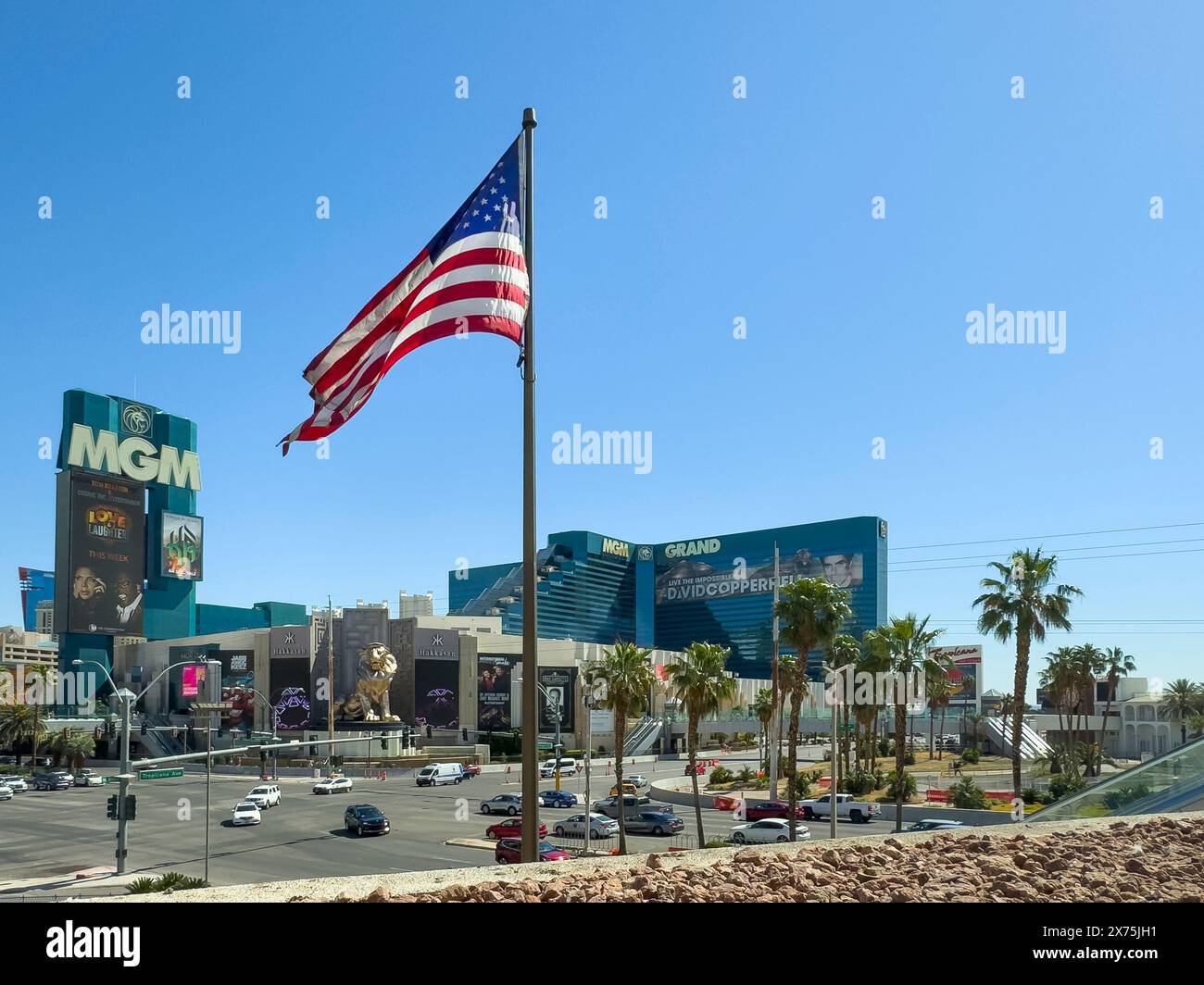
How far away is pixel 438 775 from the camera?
254 feet

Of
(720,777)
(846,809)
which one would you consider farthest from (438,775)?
(846,809)

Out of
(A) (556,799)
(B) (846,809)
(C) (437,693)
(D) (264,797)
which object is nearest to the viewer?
(B) (846,809)

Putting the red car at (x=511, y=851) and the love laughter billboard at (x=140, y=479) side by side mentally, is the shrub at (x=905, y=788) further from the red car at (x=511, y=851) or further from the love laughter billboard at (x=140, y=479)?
the love laughter billboard at (x=140, y=479)

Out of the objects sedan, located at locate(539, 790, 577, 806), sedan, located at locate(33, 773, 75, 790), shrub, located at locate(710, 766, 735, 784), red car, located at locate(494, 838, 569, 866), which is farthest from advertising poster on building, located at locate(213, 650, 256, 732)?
red car, located at locate(494, 838, 569, 866)

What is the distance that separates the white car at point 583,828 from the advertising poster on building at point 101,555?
9494 cm

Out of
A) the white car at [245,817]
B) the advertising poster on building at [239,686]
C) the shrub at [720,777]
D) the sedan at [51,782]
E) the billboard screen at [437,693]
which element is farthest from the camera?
the advertising poster on building at [239,686]

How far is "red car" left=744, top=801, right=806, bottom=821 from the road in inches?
49.8

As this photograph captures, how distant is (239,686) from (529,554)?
104m

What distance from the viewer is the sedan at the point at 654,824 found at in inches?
1885

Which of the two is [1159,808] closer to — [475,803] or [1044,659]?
[475,803]

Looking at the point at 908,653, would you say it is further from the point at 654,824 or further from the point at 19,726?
the point at 19,726

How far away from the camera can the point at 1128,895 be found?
974 centimetres

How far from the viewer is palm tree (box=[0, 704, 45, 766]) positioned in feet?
314

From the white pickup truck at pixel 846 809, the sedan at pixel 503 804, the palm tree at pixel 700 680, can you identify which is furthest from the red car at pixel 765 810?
the sedan at pixel 503 804
